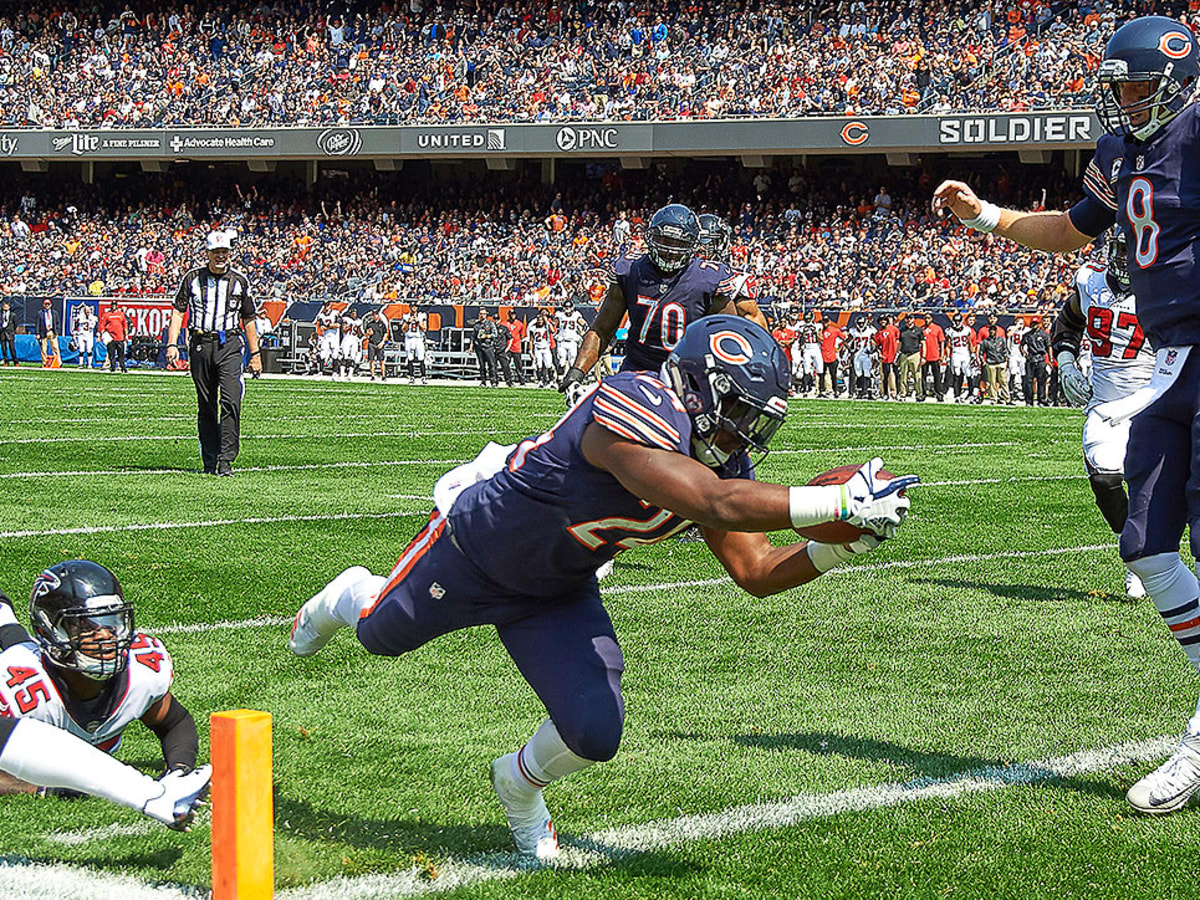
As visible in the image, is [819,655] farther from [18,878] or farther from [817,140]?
[817,140]

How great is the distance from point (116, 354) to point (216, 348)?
71.4 feet

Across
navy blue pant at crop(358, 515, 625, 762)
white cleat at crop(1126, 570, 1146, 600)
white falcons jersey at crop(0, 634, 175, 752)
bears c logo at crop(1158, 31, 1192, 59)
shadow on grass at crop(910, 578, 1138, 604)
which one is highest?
bears c logo at crop(1158, 31, 1192, 59)

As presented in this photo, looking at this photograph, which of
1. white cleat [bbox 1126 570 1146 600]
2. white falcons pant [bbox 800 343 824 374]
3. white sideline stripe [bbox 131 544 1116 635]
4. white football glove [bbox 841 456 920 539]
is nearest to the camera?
white football glove [bbox 841 456 920 539]

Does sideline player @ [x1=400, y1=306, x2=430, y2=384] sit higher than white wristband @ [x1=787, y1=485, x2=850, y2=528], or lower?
lower

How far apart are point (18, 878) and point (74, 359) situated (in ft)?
108

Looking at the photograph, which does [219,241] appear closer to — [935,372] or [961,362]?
[935,372]

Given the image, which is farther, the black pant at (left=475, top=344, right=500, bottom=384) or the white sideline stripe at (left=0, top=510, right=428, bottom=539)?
the black pant at (left=475, top=344, right=500, bottom=384)

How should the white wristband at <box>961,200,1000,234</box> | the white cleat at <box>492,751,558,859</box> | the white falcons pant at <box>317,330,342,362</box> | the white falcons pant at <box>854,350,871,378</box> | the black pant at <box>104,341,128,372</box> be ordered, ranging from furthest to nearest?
1. the white falcons pant at <box>317,330,342,362</box>
2. the black pant at <box>104,341,128,372</box>
3. the white falcons pant at <box>854,350,871,378</box>
4. the white wristband at <box>961,200,1000,234</box>
5. the white cleat at <box>492,751,558,859</box>

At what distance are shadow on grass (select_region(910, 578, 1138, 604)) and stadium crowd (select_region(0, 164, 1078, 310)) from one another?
21869mm

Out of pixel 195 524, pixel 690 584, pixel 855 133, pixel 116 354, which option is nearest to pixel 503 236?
pixel 855 133

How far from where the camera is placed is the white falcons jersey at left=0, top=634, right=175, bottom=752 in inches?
144

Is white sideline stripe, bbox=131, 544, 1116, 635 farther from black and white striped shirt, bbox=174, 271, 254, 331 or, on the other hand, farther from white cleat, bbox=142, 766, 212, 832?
black and white striped shirt, bbox=174, 271, 254, 331

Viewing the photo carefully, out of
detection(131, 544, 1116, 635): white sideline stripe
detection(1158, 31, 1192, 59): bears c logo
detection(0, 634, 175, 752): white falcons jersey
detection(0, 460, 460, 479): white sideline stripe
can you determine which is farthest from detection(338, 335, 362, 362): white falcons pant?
detection(1158, 31, 1192, 59): bears c logo

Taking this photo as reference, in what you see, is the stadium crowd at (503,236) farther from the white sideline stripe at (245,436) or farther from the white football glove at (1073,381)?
the white football glove at (1073,381)
